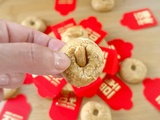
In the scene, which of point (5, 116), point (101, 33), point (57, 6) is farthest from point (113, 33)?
point (5, 116)

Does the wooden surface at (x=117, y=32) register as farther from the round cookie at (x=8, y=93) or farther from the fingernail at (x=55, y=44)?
the fingernail at (x=55, y=44)

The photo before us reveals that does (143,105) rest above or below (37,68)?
below

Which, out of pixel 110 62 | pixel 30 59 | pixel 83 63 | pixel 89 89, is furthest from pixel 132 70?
pixel 30 59

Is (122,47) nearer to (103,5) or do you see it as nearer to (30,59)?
(103,5)

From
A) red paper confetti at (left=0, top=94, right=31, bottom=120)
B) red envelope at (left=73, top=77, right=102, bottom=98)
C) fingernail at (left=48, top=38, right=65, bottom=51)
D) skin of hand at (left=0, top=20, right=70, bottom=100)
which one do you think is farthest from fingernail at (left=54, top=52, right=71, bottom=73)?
red paper confetti at (left=0, top=94, right=31, bottom=120)

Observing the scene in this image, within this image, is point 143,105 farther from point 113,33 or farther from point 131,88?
point 113,33

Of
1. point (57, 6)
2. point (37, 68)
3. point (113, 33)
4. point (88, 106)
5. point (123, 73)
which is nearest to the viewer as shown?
point (37, 68)

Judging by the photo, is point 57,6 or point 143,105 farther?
point 57,6
